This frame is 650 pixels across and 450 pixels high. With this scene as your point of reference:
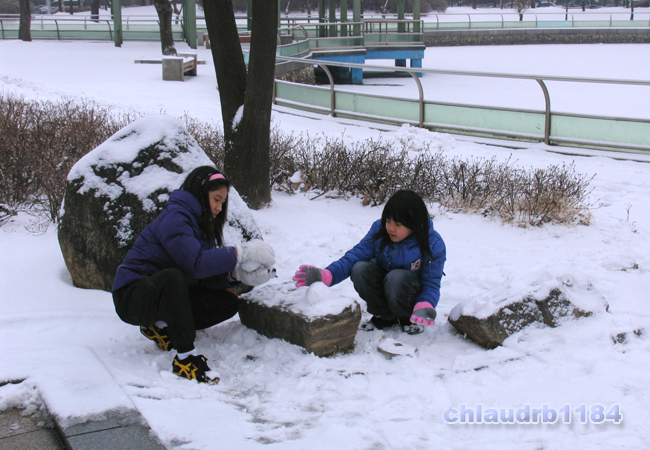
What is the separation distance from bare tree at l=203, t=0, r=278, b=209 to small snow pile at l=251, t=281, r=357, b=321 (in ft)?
7.68

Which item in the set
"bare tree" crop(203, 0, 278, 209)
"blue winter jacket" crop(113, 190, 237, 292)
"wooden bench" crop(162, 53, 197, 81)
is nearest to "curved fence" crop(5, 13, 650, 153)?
"wooden bench" crop(162, 53, 197, 81)

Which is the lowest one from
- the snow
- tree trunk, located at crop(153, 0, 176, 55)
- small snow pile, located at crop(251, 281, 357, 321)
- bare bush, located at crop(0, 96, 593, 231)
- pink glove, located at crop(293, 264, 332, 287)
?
the snow

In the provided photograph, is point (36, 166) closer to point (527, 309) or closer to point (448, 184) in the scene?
point (448, 184)

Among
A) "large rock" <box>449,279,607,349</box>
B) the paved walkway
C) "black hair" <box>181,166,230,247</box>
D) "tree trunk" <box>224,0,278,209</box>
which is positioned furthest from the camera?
"tree trunk" <box>224,0,278,209</box>

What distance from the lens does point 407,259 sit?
141 inches

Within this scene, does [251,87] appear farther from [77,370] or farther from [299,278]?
[77,370]

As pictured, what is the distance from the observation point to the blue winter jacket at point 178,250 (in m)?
3.01

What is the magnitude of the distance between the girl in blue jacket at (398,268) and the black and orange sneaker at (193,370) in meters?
0.80

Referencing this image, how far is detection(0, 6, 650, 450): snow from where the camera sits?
2.52 m

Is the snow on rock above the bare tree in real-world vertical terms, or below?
below

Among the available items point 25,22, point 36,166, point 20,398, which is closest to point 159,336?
point 20,398

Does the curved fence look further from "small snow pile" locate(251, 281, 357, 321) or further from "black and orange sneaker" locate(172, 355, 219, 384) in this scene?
"black and orange sneaker" locate(172, 355, 219, 384)


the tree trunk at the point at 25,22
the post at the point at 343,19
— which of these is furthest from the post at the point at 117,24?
the post at the point at 343,19

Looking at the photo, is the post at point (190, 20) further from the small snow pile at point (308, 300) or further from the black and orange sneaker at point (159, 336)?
the black and orange sneaker at point (159, 336)
